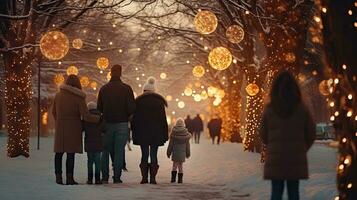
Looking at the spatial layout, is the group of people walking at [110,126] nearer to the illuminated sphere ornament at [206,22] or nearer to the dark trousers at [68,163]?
the dark trousers at [68,163]

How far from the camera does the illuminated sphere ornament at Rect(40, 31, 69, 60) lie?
18.9 m

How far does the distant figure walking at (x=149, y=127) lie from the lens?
1261 cm

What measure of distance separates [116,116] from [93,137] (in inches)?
23.5

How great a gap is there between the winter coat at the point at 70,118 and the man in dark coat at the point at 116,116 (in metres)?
0.48

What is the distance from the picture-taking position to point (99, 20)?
1315 inches

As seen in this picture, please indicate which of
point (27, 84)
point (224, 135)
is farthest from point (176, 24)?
point (27, 84)

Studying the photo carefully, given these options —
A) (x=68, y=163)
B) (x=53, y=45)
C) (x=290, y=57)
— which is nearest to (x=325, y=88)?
(x=68, y=163)

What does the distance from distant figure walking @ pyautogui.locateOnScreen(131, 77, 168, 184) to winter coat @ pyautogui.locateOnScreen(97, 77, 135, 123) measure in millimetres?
423

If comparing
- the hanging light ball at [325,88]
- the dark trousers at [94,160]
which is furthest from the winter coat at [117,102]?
the hanging light ball at [325,88]

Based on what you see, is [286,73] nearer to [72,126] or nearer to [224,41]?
[72,126]

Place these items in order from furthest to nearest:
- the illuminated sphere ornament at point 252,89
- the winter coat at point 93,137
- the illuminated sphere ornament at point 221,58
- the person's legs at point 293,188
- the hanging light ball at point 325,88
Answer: the illuminated sphere ornament at point 221,58
the illuminated sphere ornament at point 252,89
the winter coat at point 93,137
the hanging light ball at point 325,88
the person's legs at point 293,188

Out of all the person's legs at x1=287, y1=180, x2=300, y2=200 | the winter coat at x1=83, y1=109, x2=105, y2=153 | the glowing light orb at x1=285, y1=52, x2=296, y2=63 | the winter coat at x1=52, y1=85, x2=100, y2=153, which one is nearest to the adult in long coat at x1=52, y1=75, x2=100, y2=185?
the winter coat at x1=52, y1=85, x2=100, y2=153

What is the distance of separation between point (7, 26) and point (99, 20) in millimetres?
14823

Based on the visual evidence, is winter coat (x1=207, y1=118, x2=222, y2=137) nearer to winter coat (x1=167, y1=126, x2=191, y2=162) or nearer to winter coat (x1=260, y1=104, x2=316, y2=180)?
winter coat (x1=167, y1=126, x2=191, y2=162)
